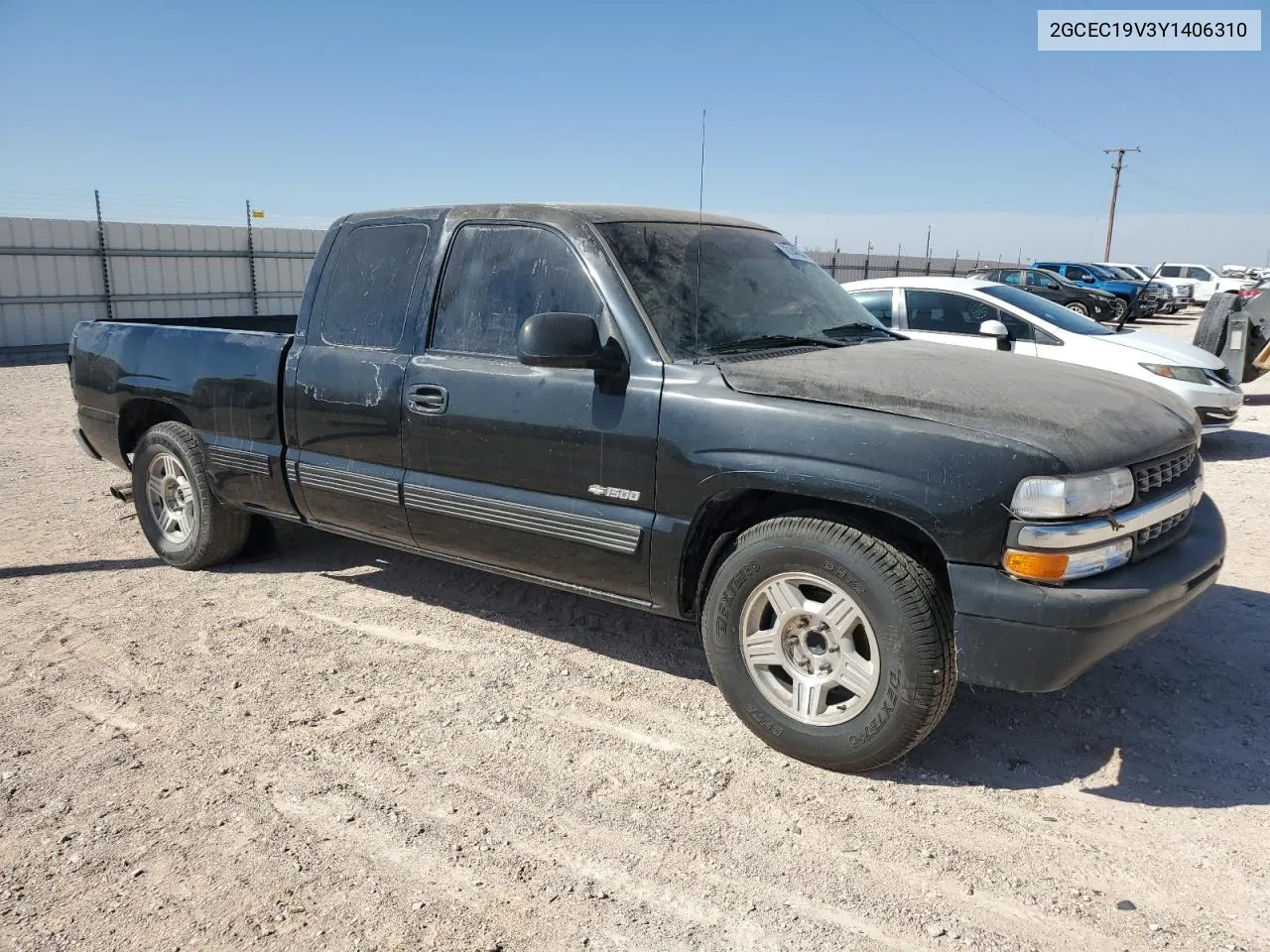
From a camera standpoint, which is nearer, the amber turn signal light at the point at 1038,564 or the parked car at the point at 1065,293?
the amber turn signal light at the point at 1038,564

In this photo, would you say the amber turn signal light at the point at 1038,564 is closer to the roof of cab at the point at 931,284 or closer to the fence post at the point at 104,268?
the roof of cab at the point at 931,284

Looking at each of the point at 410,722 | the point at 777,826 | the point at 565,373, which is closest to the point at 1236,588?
the point at 777,826

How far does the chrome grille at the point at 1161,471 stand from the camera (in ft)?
10.4

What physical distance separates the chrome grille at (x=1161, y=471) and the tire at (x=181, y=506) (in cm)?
443

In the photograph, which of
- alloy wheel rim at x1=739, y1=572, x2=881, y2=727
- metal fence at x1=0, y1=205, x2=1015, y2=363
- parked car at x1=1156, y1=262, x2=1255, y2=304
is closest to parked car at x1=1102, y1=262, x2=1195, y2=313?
parked car at x1=1156, y1=262, x2=1255, y2=304

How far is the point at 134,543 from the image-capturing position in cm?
605

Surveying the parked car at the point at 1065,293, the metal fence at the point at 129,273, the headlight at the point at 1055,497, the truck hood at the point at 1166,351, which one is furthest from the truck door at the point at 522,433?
the parked car at the point at 1065,293

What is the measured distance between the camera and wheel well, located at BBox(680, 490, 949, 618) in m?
3.18

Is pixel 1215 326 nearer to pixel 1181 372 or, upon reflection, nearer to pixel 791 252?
pixel 1181 372

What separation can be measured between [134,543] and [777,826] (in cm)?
476

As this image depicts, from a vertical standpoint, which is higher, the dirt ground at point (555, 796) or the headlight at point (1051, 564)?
the headlight at point (1051, 564)

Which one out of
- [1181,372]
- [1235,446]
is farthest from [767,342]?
[1235,446]

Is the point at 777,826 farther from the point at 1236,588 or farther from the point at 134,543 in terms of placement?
the point at 134,543

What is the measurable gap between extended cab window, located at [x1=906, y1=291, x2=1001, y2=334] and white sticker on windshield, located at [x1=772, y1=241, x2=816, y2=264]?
4.95m
